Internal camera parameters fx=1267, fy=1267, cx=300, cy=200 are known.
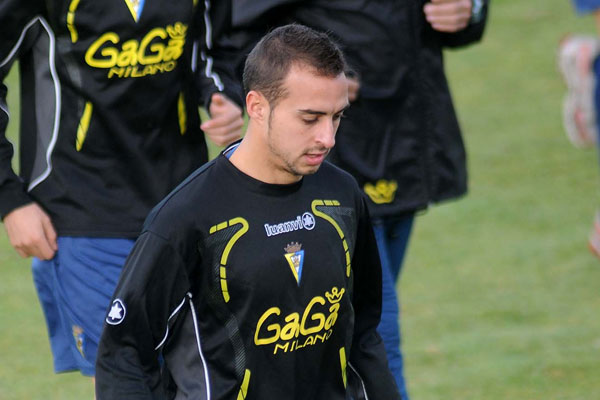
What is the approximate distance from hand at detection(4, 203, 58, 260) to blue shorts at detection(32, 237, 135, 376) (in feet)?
0.20

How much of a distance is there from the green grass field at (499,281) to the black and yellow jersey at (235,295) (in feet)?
8.82

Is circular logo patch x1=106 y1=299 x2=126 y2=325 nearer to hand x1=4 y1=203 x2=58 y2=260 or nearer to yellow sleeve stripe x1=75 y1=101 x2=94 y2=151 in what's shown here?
hand x1=4 y1=203 x2=58 y2=260

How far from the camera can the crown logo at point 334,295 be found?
340 cm

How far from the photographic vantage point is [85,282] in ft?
13.1

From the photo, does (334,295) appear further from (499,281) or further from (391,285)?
(499,281)

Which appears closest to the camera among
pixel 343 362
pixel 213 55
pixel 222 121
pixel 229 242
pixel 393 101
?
pixel 229 242

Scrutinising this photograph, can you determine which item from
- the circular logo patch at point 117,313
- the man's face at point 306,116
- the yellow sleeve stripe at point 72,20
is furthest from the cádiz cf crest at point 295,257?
the yellow sleeve stripe at point 72,20

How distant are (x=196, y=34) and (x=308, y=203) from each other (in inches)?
41.6

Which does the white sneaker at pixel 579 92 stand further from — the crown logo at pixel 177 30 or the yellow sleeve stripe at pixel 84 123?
the yellow sleeve stripe at pixel 84 123

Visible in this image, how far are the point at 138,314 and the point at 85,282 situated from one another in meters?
0.87

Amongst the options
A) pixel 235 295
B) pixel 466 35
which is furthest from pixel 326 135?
pixel 466 35

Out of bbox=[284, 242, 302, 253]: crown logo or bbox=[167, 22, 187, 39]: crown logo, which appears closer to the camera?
bbox=[284, 242, 302, 253]: crown logo

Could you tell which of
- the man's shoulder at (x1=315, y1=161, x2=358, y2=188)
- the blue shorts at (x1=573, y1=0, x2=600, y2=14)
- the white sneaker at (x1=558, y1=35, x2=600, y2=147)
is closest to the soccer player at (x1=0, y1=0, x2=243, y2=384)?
the man's shoulder at (x1=315, y1=161, x2=358, y2=188)

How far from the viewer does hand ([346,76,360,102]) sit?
428cm
